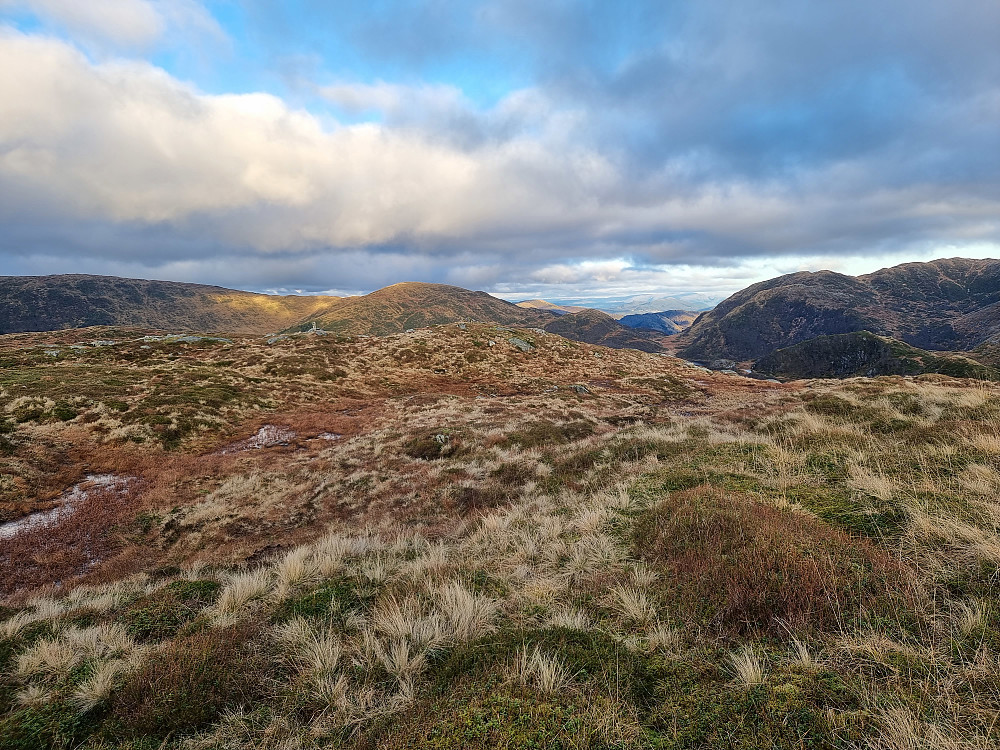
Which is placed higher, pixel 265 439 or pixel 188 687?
pixel 188 687

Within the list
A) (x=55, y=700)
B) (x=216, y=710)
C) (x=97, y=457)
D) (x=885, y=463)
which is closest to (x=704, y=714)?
(x=216, y=710)

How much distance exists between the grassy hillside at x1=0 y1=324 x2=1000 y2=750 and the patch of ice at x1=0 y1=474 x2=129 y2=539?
29 centimetres

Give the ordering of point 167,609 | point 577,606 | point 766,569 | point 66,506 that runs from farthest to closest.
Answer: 1. point 66,506
2. point 167,609
3. point 577,606
4. point 766,569

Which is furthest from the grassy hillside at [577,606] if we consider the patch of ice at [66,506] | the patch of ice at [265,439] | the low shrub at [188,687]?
the patch of ice at [265,439]

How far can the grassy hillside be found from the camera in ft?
10.8

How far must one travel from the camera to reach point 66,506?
16344 mm

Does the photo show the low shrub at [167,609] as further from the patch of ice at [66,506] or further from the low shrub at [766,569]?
the patch of ice at [66,506]

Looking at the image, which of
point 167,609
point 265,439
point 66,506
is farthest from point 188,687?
point 265,439

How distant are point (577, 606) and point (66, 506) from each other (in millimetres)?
22528

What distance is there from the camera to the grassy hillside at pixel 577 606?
3.30 metres

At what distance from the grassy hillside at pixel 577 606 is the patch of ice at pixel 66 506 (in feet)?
0.96

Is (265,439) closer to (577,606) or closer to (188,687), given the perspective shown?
(188,687)

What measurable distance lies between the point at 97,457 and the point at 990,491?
3326cm

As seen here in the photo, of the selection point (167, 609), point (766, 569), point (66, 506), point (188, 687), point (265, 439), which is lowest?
point (265, 439)
